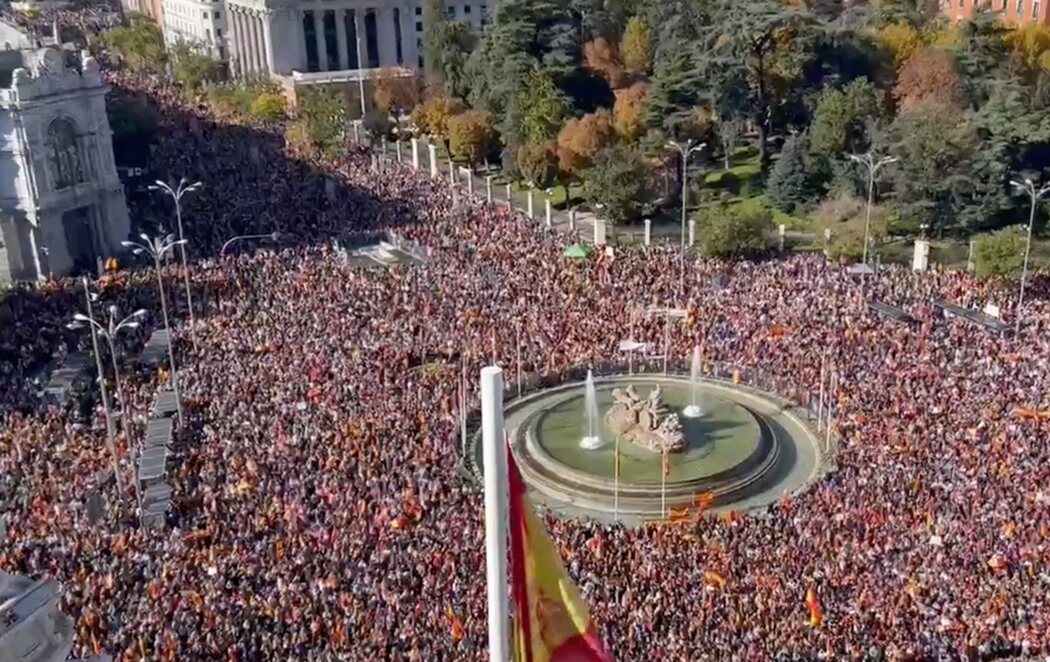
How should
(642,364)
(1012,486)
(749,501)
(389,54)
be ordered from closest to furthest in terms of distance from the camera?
(1012,486), (749,501), (642,364), (389,54)

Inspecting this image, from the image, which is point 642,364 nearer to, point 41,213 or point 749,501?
point 749,501

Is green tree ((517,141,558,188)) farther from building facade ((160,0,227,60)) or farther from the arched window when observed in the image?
building facade ((160,0,227,60))

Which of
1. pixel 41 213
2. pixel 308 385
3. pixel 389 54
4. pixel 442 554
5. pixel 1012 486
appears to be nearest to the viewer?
pixel 442 554

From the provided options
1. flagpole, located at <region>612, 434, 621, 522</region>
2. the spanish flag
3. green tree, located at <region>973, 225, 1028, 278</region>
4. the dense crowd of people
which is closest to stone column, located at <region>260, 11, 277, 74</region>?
the dense crowd of people

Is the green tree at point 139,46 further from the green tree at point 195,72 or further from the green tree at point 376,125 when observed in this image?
the green tree at point 376,125

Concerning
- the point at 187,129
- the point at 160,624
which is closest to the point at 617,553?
the point at 160,624

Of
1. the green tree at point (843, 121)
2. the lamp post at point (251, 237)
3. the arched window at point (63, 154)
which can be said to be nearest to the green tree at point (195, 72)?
the arched window at point (63, 154)

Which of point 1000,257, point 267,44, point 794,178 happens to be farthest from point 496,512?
point 267,44
